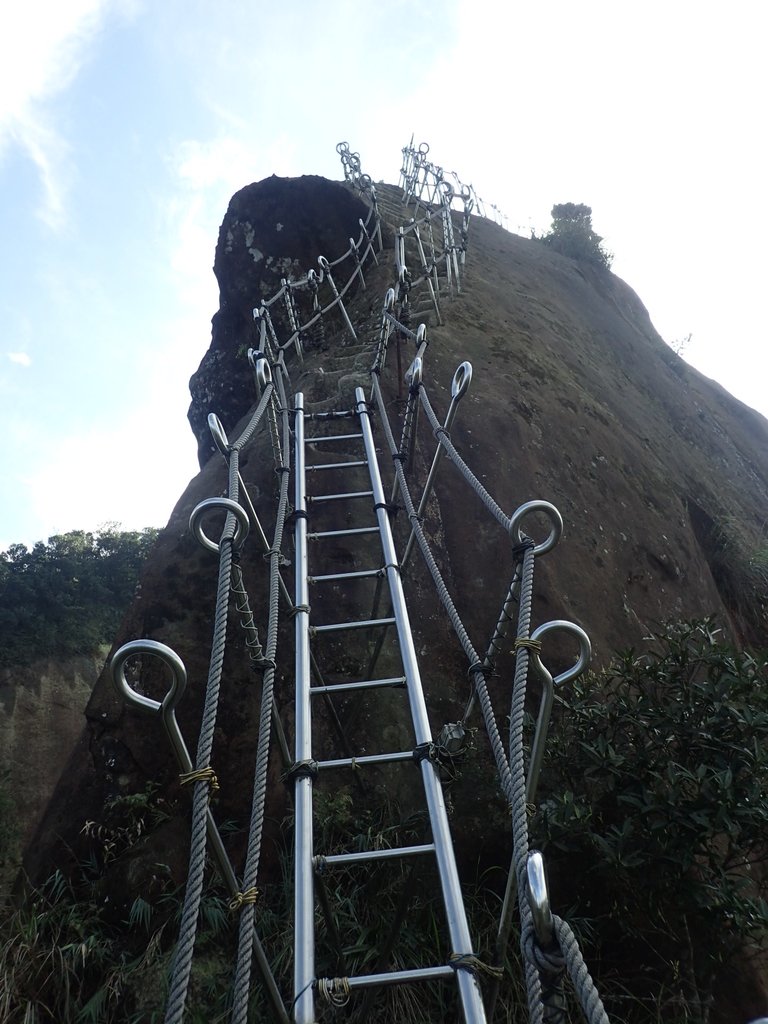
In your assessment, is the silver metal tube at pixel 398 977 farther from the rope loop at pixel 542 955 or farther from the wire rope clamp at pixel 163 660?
the wire rope clamp at pixel 163 660

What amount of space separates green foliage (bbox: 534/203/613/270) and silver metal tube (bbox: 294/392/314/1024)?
41.9 ft

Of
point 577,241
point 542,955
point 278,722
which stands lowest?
point 542,955

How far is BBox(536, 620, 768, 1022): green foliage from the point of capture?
2.19m

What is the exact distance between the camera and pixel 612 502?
4719 mm

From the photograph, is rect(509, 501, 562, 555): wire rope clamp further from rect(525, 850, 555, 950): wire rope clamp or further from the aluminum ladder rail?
rect(525, 850, 555, 950): wire rope clamp

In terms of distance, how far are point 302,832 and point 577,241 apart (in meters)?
14.3

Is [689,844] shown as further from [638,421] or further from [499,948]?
[638,421]

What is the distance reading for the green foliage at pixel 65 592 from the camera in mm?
10844

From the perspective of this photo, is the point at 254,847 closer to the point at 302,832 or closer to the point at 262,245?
the point at 302,832

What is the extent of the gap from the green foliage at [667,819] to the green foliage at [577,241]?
1258 cm

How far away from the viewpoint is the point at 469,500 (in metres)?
3.97

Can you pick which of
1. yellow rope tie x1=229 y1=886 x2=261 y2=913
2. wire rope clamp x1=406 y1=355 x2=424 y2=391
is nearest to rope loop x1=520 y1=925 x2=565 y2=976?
yellow rope tie x1=229 y1=886 x2=261 y2=913

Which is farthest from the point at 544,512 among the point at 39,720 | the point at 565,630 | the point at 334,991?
the point at 39,720

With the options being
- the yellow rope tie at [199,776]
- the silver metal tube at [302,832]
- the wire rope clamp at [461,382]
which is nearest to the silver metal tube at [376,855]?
the silver metal tube at [302,832]
